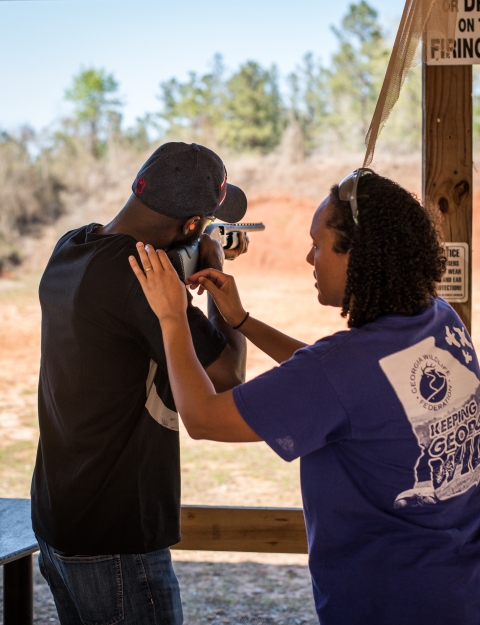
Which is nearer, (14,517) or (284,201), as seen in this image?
(14,517)

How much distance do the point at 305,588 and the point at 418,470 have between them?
9.62ft

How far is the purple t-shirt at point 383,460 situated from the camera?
4.33 ft

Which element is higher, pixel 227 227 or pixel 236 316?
pixel 227 227

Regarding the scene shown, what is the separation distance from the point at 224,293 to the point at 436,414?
2.47ft

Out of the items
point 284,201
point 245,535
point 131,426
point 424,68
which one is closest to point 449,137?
point 424,68

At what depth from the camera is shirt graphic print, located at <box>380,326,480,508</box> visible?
133 cm

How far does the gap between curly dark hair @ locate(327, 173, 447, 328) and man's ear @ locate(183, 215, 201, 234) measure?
462 millimetres

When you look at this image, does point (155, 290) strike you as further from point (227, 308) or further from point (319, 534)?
point (319, 534)

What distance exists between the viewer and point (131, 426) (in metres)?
1.71

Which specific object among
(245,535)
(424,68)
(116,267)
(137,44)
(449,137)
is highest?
(137,44)

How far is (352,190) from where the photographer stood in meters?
1.48

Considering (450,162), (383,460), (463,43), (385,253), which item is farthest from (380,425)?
(463,43)

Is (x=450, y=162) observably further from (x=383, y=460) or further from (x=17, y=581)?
(x=17, y=581)

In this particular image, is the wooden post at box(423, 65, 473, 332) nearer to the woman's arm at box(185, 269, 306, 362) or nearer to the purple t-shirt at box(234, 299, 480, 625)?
the woman's arm at box(185, 269, 306, 362)
